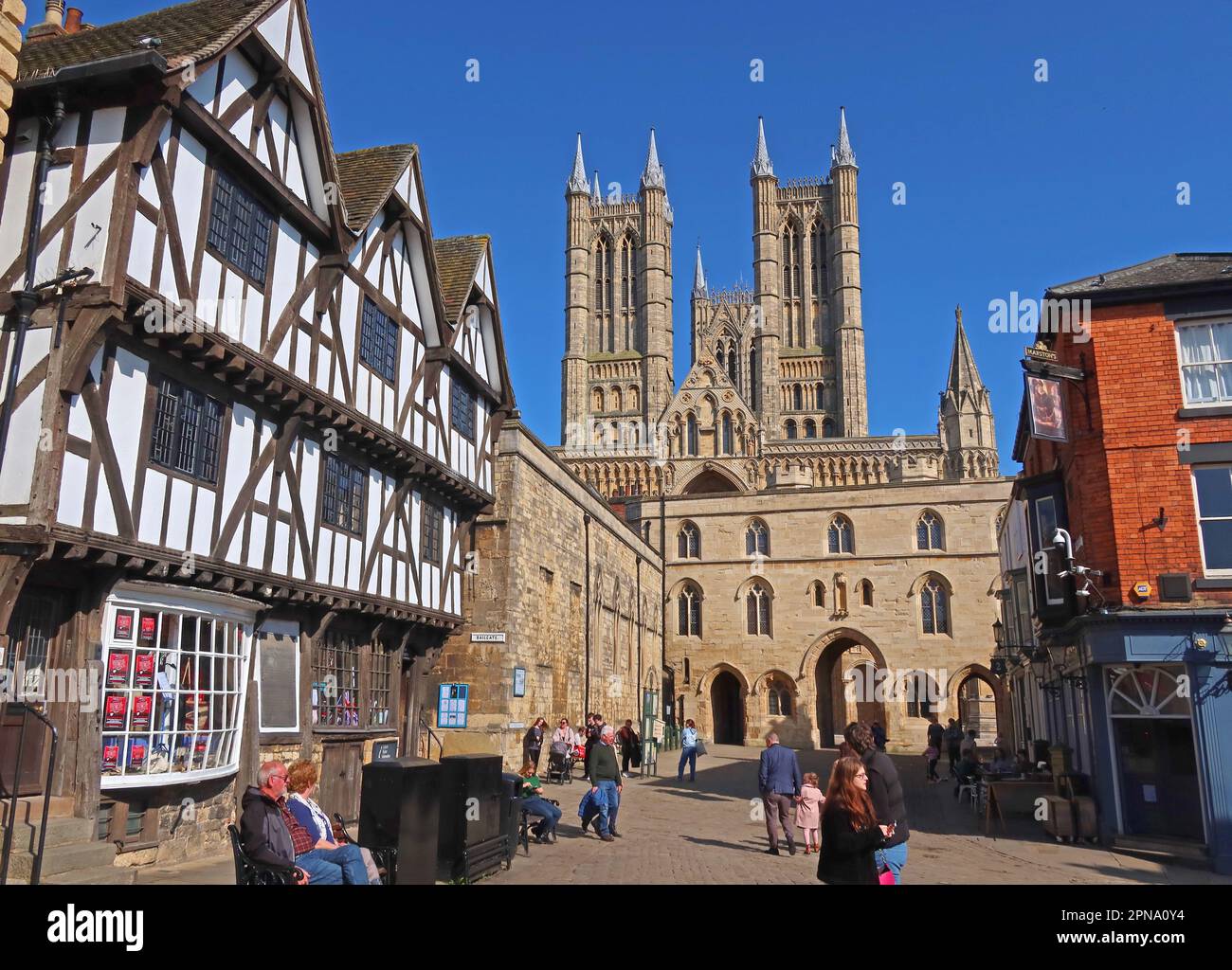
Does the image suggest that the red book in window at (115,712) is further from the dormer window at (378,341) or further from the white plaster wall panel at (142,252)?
the dormer window at (378,341)

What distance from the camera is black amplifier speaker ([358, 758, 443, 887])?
885cm

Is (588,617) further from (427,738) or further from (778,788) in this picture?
(778,788)

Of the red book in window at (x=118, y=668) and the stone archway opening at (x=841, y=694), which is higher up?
the red book in window at (x=118, y=668)

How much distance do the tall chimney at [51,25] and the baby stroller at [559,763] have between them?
51.0 ft

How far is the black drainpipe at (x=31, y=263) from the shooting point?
9.26 meters

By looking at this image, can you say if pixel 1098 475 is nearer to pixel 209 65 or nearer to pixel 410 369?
pixel 410 369

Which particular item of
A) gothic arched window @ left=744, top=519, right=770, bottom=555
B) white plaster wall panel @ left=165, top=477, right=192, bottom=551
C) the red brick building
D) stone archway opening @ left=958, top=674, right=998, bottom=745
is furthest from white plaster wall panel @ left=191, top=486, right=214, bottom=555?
stone archway opening @ left=958, top=674, right=998, bottom=745

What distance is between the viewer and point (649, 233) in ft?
325

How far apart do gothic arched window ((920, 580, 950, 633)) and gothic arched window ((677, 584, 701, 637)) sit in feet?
30.3

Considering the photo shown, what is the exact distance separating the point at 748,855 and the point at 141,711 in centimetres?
748

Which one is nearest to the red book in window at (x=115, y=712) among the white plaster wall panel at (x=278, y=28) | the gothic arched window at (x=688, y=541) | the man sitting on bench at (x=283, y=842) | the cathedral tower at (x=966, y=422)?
the man sitting on bench at (x=283, y=842)
